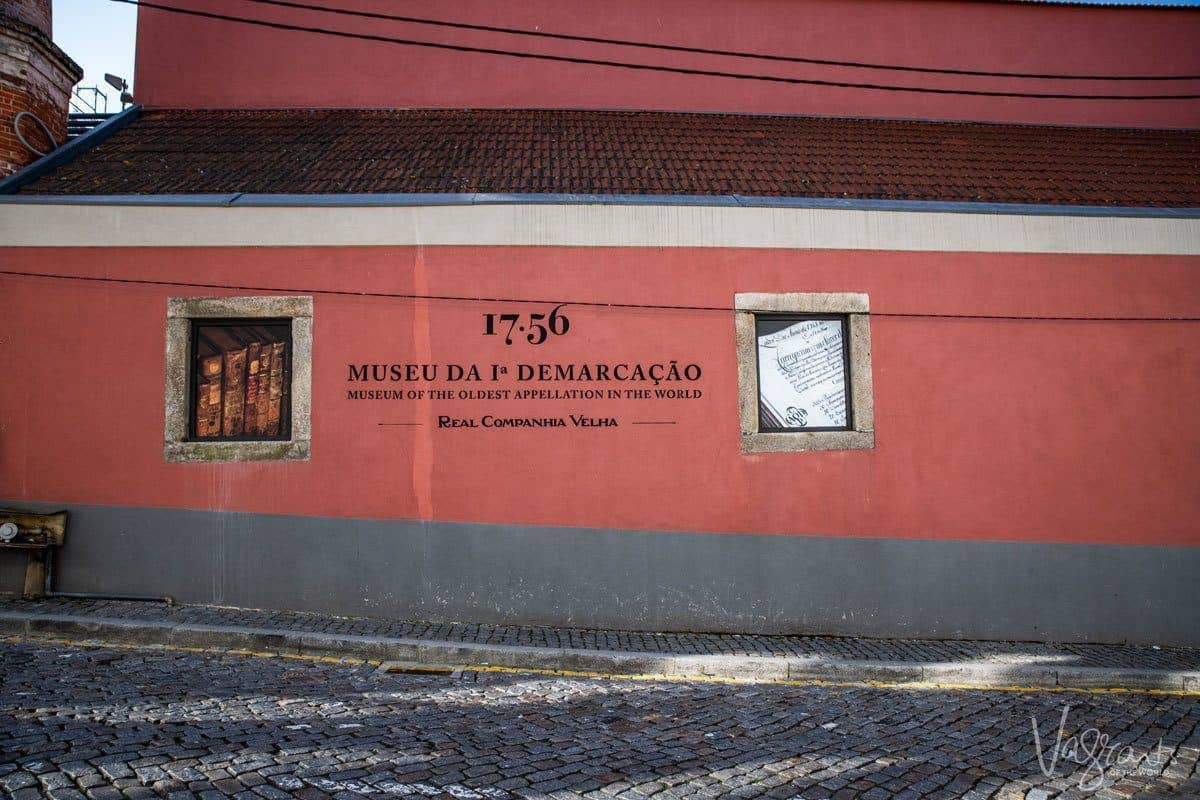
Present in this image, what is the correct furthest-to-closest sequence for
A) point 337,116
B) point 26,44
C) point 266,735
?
point 337,116 → point 26,44 → point 266,735

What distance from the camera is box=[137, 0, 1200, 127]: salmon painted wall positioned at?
1055 cm

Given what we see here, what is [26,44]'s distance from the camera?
8297 mm

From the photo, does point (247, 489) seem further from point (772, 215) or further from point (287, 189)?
point (772, 215)

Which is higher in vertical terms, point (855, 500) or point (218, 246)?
point (218, 246)

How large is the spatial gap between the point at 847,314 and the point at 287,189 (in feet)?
18.9

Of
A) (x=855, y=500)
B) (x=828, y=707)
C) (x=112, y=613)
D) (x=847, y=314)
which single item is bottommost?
(x=828, y=707)

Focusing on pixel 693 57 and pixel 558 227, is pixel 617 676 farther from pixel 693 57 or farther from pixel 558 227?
pixel 693 57

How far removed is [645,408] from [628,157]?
3.18 m

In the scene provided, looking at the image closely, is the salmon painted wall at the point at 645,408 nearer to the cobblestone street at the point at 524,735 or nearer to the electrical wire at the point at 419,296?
the electrical wire at the point at 419,296

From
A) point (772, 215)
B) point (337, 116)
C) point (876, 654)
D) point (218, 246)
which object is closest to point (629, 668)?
point (876, 654)

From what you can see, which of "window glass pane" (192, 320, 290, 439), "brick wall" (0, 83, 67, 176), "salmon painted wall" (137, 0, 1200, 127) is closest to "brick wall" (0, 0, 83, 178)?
"brick wall" (0, 83, 67, 176)

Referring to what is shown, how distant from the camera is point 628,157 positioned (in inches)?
348

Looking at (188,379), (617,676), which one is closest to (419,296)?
(188,379)

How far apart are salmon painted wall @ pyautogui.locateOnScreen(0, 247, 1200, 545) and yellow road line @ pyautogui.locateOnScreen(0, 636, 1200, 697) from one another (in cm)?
145
